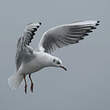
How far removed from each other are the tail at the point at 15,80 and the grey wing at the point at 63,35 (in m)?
0.26

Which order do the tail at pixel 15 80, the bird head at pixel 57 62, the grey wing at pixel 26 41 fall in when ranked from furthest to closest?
the tail at pixel 15 80, the bird head at pixel 57 62, the grey wing at pixel 26 41

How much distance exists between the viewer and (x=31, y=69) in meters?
2.83

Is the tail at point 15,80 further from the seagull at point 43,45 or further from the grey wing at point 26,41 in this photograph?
the grey wing at point 26,41

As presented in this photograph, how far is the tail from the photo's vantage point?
3.03m

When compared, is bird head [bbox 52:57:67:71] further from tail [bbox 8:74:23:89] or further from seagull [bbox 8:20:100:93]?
tail [bbox 8:74:23:89]

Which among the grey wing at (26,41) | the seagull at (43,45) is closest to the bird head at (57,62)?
the seagull at (43,45)

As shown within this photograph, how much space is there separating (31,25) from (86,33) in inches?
20.5

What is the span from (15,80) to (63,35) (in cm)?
49

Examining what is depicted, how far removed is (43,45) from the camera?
3.17m

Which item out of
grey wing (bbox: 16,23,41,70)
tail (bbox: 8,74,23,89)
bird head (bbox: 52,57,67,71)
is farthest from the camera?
tail (bbox: 8,74,23,89)

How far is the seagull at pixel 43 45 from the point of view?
2.68 meters

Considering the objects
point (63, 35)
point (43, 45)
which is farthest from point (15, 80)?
point (63, 35)

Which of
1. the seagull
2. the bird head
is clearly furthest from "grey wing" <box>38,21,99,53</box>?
the bird head

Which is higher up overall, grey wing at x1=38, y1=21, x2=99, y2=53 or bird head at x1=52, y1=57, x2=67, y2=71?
grey wing at x1=38, y1=21, x2=99, y2=53
